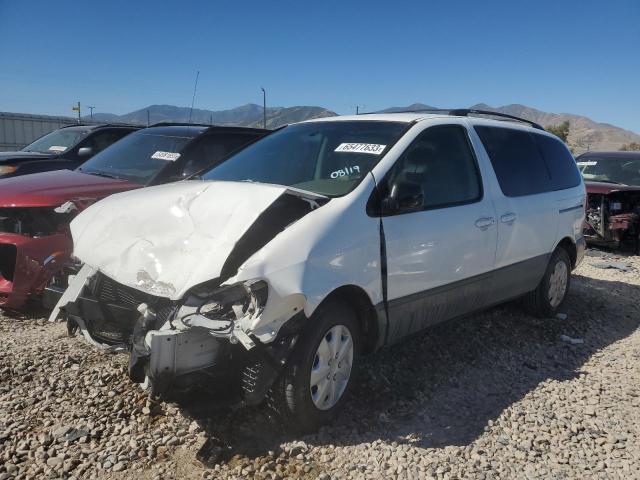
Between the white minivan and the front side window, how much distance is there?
0.04 feet

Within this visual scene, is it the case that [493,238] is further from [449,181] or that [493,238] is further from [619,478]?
[619,478]

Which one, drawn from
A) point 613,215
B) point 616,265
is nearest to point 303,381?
Result: point 616,265

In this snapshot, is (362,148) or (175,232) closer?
(175,232)

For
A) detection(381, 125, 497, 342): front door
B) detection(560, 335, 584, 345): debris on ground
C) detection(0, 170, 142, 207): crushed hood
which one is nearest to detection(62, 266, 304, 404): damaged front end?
detection(381, 125, 497, 342): front door

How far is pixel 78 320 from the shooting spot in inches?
133

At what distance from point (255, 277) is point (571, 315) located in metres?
4.34

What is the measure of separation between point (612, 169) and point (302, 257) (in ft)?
31.1

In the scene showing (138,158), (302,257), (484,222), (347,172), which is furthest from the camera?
(138,158)

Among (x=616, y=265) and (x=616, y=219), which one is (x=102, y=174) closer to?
(x=616, y=265)

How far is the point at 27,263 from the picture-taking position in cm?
464

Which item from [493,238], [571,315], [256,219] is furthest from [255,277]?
[571,315]

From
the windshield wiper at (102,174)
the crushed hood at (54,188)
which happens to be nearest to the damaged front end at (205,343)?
the crushed hood at (54,188)

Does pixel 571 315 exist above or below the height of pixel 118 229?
below

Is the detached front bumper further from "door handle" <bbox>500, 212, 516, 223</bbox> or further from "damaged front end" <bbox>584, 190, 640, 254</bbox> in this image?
"damaged front end" <bbox>584, 190, 640, 254</bbox>
